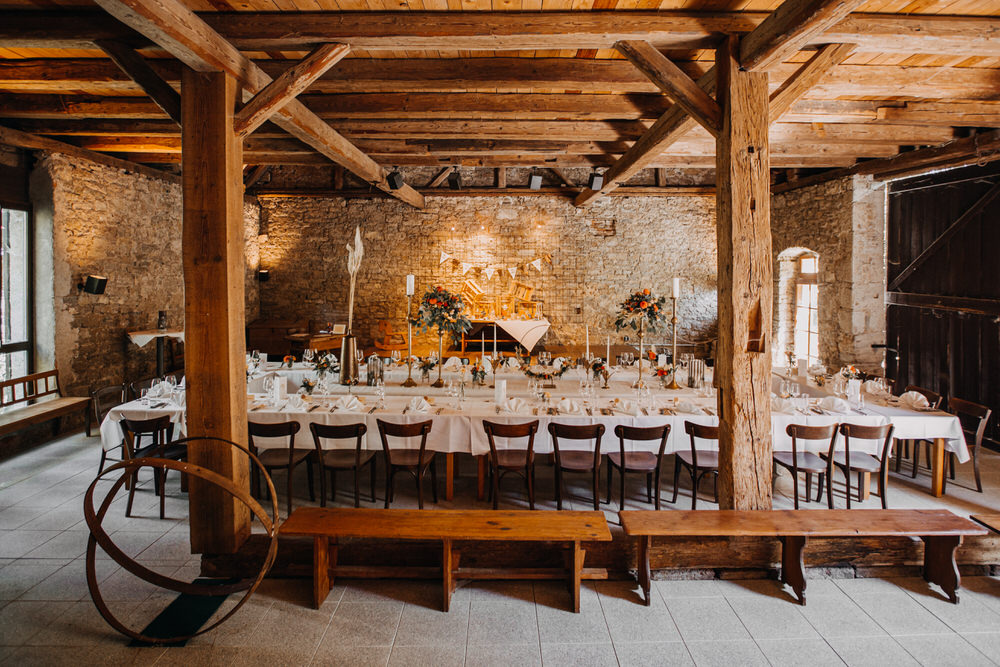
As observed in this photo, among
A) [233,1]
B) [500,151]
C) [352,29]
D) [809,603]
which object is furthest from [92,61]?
[809,603]

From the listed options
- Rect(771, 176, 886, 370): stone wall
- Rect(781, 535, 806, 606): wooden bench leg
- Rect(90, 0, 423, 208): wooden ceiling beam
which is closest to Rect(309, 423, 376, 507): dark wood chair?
Rect(90, 0, 423, 208): wooden ceiling beam

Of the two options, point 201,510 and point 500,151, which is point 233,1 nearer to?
point 201,510

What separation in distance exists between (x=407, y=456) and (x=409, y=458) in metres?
0.04

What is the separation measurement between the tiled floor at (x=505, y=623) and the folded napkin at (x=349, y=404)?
58.5 inches

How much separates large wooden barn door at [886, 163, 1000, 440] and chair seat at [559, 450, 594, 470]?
482cm

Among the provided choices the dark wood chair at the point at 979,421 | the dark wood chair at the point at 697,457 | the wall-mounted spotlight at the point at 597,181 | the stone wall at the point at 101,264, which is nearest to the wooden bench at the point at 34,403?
the stone wall at the point at 101,264

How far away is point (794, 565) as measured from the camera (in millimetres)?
3088

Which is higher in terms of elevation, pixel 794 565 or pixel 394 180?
pixel 394 180

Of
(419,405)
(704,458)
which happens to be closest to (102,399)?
(419,405)

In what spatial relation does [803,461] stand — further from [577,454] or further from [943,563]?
[577,454]

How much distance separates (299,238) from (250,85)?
7.73m

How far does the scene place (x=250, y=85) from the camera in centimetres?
359

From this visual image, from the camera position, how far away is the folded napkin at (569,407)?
14.4ft

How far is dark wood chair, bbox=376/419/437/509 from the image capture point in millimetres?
3895
